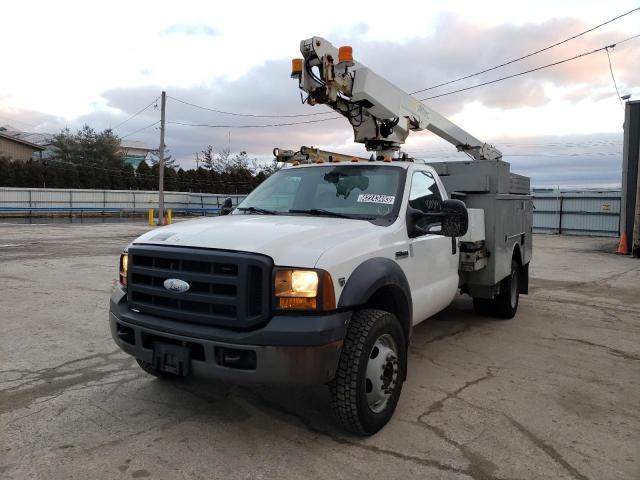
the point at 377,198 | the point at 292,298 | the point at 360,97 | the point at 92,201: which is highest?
the point at 360,97

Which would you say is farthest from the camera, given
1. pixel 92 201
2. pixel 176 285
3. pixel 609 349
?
pixel 92 201

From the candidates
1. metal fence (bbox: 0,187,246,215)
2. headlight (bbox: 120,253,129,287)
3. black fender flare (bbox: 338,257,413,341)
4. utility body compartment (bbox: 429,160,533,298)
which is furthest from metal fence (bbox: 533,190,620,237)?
headlight (bbox: 120,253,129,287)

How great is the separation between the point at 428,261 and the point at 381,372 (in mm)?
1320

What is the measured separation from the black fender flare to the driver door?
26 centimetres

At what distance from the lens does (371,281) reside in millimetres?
3291

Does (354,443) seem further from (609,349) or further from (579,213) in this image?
(579,213)

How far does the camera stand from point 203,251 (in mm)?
3141

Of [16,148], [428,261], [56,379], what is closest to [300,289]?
[428,261]

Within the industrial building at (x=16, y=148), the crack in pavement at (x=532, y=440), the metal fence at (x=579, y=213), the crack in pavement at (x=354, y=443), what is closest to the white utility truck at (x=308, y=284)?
the crack in pavement at (x=354, y=443)

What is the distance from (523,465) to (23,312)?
626 centimetres

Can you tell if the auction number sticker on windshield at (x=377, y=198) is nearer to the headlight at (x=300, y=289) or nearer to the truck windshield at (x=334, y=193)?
the truck windshield at (x=334, y=193)

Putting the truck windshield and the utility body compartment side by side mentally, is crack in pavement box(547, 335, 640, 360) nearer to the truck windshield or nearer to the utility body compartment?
the utility body compartment

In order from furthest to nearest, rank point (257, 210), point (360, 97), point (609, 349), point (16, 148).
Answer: point (16, 148)
point (360, 97)
point (609, 349)
point (257, 210)

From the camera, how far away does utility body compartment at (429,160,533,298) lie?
5.71m
